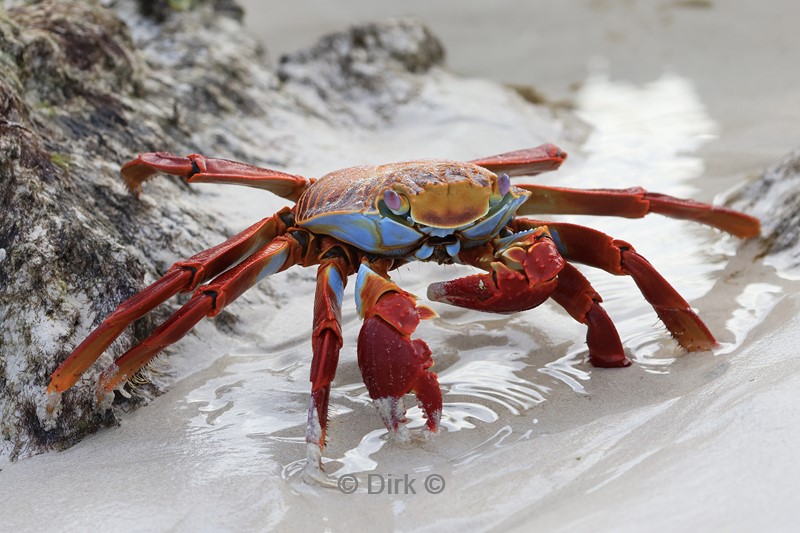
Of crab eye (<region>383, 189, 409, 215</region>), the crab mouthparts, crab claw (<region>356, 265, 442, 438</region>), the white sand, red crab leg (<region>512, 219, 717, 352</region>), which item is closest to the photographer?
the white sand

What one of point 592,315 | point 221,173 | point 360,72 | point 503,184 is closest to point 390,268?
point 503,184

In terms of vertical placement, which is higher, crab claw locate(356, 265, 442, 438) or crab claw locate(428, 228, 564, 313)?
crab claw locate(428, 228, 564, 313)

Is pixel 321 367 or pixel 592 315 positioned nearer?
pixel 321 367

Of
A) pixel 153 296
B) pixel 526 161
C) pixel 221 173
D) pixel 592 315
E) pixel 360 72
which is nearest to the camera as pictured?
pixel 153 296

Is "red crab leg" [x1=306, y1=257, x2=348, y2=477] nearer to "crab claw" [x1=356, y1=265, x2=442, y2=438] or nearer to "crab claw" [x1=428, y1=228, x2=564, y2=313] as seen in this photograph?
"crab claw" [x1=356, y1=265, x2=442, y2=438]

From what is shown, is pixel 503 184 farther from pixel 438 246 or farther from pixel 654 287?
pixel 654 287

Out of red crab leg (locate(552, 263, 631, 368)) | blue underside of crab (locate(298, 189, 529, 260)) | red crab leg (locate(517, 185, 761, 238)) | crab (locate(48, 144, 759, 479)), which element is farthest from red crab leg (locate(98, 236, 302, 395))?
red crab leg (locate(517, 185, 761, 238))
